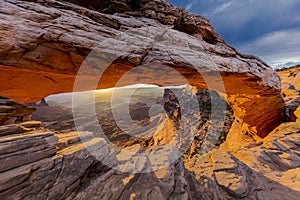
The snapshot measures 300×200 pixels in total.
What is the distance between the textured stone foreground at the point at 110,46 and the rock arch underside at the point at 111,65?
0.03 metres

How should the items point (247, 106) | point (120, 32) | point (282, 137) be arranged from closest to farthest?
1. point (120, 32)
2. point (282, 137)
3. point (247, 106)

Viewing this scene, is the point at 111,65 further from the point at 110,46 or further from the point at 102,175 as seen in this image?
the point at 102,175

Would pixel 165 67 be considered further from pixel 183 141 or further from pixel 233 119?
pixel 233 119

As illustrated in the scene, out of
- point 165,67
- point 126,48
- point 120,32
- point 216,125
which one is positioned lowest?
point 216,125

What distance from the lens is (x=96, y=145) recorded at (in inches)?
198

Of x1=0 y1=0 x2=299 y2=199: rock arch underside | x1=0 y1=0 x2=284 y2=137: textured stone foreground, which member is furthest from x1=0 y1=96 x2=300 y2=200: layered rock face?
x1=0 y1=0 x2=284 y2=137: textured stone foreground

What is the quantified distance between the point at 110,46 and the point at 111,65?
734 mm

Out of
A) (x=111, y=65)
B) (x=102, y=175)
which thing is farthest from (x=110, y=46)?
(x=102, y=175)

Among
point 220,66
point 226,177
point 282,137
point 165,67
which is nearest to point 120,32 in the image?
point 165,67

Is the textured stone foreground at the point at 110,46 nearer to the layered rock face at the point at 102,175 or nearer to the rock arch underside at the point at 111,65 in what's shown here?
the rock arch underside at the point at 111,65

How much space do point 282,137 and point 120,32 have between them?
1174 centimetres

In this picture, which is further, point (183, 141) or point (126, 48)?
point (183, 141)

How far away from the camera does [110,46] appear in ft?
17.0

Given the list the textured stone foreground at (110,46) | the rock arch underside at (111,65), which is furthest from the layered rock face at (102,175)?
the textured stone foreground at (110,46)
